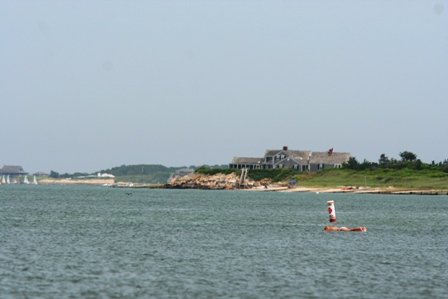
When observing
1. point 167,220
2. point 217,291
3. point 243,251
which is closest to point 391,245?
point 243,251

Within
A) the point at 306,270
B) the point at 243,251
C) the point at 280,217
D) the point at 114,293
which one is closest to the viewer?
the point at 114,293

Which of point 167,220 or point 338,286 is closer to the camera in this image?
point 338,286

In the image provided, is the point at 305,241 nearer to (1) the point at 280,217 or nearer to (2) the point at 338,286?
(2) the point at 338,286

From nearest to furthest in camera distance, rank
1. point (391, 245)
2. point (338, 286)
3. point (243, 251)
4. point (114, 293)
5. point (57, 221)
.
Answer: point (114, 293) < point (338, 286) < point (243, 251) < point (391, 245) < point (57, 221)

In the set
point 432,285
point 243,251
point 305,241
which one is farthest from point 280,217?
point 432,285

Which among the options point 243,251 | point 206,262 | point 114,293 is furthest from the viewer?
point 243,251

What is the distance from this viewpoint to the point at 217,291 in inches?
1441

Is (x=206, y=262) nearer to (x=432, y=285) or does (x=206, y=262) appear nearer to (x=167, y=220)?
(x=432, y=285)

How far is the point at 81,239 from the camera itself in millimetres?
60656

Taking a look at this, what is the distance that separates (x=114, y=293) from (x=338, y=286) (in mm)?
9915

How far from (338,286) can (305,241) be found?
2242cm

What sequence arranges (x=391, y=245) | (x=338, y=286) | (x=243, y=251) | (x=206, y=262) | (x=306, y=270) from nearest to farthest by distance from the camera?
1. (x=338, y=286)
2. (x=306, y=270)
3. (x=206, y=262)
4. (x=243, y=251)
5. (x=391, y=245)

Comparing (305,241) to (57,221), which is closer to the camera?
(305,241)

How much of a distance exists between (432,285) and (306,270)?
6890mm
